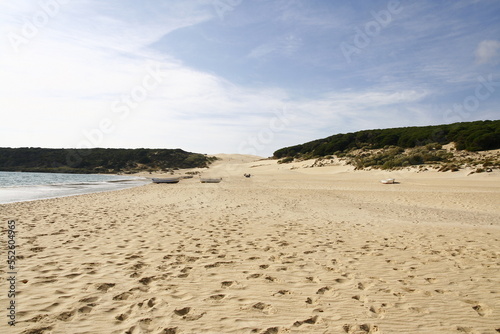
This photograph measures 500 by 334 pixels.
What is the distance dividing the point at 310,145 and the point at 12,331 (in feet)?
205

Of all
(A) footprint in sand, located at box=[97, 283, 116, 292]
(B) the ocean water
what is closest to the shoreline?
(B) the ocean water

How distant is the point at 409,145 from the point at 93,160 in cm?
8082

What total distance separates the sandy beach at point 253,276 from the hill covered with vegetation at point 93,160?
2637 inches

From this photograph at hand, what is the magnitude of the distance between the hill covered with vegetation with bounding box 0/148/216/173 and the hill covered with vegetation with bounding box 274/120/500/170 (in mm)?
36797

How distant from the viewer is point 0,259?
580cm

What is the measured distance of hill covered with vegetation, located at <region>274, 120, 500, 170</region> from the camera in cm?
3288

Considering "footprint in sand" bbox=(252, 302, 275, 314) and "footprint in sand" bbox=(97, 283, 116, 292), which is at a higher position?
"footprint in sand" bbox=(97, 283, 116, 292)

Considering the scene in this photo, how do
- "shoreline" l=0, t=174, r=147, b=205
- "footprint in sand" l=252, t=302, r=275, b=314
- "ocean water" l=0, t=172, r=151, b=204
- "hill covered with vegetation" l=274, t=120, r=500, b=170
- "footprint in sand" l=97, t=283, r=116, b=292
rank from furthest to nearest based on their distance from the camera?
"hill covered with vegetation" l=274, t=120, r=500, b=170 < "ocean water" l=0, t=172, r=151, b=204 < "shoreline" l=0, t=174, r=147, b=205 < "footprint in sand" l=97, t=283, r=116, b=292 < "footprint in sand" l=252, t=302, r=275, b=314

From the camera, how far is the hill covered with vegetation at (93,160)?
76000 millimetres

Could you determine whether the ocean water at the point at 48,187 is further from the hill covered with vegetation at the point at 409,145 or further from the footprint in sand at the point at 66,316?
the hill covered with vegetation at the point at 409,145

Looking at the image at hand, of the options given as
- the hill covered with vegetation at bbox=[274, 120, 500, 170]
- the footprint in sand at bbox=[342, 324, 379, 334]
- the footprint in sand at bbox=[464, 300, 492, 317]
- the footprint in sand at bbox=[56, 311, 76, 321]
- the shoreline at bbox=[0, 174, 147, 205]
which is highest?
the hill covered with vegetation at bbox=[274, 120, 500, 170]

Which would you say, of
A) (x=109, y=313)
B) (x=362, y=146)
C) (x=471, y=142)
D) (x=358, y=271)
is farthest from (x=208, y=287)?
(x=362, y=146)

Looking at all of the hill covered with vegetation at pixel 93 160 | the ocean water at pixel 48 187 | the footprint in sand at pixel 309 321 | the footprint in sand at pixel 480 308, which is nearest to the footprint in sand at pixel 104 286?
the footprint in sand at pixel 309 321

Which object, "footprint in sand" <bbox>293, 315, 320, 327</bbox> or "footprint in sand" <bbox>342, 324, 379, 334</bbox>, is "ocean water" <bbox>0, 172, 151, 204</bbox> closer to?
"footprint in sand" <bbox>293, 315, 320, 327</bbox>
